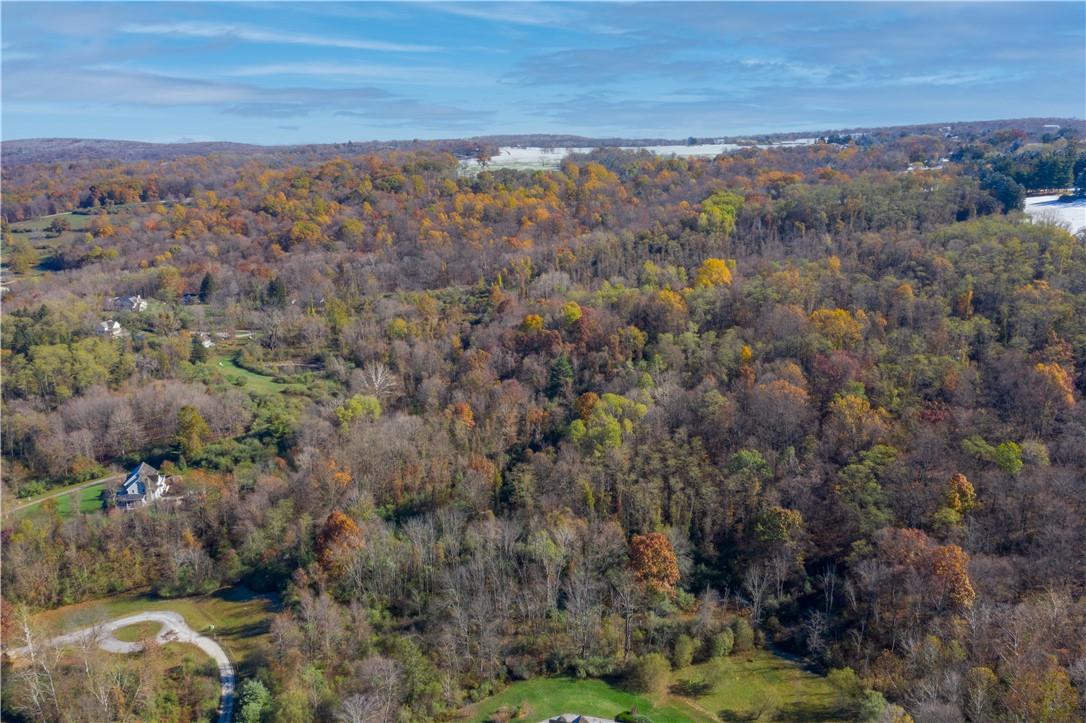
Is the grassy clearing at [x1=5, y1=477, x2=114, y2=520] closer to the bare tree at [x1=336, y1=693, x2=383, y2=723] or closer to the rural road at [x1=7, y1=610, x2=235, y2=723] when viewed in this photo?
the rural road at [x1=7, y1=610, x2=235, y2=723]

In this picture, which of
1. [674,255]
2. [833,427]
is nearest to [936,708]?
[833,427]

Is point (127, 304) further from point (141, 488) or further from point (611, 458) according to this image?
point (611, 458)

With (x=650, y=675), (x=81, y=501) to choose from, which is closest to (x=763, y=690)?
(x=650, y=675)

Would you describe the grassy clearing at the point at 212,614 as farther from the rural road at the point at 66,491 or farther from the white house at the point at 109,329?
the white house at the point at 109,329

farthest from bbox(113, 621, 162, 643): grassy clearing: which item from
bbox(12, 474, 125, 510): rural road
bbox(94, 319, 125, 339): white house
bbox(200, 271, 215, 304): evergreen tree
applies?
bbox(200, 271, 215, 304): evergreen tree

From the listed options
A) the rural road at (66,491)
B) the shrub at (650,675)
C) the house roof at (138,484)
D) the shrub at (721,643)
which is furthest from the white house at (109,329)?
the shrub at (721,643)

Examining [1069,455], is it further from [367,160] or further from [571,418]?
[367,160]
